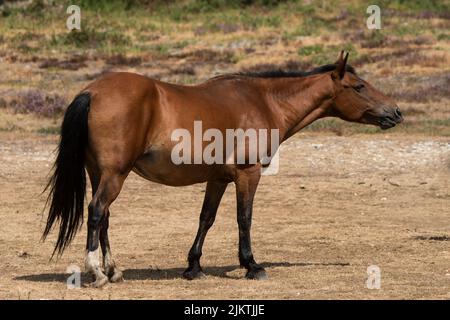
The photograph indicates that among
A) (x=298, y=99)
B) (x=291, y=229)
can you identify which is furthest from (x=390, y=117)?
(x=291, y=229)

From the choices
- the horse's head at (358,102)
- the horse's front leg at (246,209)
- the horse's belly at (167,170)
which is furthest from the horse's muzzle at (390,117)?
the horse's belly at (167,170)

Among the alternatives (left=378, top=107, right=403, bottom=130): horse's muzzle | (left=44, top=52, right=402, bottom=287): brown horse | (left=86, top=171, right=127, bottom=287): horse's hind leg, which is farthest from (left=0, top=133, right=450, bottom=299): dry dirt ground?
(left=378, top=107, right=403, bottom=130): horse's muzzle

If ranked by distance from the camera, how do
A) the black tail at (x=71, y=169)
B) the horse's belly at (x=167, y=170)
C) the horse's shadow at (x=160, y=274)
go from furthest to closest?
the horse's shadow at (x=160, y=274)
the horse's belly at (x=167, y=170)
the black tail at (x=71, y=169)

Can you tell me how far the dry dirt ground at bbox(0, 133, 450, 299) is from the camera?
1020cm

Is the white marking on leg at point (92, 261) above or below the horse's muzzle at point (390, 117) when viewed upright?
below

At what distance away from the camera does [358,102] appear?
37.0ft

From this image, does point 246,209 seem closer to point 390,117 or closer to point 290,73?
point 290,73

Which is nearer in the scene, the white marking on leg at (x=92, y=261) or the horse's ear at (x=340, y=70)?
the white marking on leg at (x=92, y=261)

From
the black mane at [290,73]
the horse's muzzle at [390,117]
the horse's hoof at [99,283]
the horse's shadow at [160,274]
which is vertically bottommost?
the horse's shadow at [160,274]

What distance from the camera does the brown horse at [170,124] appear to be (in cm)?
987

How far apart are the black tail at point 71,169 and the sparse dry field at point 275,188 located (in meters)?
0.61

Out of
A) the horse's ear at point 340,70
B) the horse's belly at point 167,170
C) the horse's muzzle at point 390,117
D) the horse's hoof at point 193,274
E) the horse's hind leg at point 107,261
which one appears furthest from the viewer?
the horse's muzzle at point 390,117

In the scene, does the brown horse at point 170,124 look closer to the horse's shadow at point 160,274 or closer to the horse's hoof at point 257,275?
the horse's hoof at point 257,275

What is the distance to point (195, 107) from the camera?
34.2ft
